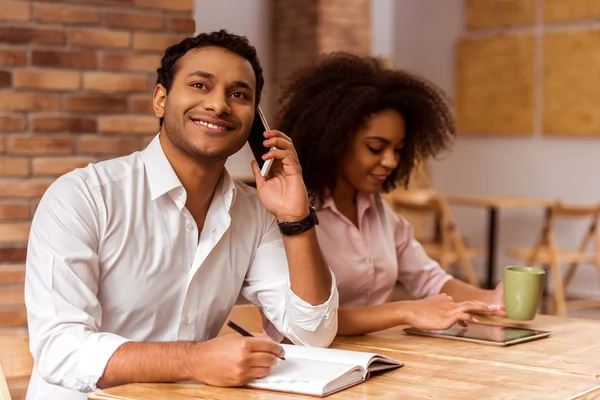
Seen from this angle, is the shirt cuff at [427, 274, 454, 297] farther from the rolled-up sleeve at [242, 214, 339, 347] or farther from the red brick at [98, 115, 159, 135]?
the red brick at [98, 115, 159, 135]

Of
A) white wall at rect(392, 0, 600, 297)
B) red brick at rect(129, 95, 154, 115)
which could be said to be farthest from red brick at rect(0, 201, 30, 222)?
white wall at rect(392, 0, 600, 297)

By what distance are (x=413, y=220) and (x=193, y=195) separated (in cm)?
576

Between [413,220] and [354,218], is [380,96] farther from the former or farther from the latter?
[413,220]

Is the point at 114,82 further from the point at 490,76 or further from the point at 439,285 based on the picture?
the point at 490,76

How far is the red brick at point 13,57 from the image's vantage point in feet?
8.86

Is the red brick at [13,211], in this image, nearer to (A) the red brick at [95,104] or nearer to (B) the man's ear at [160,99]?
(A) the red brick at [95,104]

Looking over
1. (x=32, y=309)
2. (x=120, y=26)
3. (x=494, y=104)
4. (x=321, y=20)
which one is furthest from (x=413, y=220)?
(x=32, y=309)

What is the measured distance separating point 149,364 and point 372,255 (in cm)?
107

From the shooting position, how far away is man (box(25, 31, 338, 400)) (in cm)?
166

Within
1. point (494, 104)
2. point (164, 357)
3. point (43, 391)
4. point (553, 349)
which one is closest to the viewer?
point (164, 357)

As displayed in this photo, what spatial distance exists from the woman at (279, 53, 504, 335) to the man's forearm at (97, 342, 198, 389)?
0.89 metres

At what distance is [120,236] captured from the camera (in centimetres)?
181

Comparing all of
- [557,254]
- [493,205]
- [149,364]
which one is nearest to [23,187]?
[149,364]

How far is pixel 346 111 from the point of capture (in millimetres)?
2477
